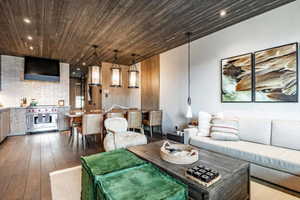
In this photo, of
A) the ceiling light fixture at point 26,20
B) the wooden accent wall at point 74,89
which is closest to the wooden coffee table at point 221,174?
the ceiling light fixture at point 26,20

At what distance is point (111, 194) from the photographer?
1146mm

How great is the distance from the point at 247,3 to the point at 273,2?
0.43 m

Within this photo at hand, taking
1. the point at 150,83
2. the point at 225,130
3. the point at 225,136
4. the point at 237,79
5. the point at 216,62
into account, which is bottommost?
the point at 225,136

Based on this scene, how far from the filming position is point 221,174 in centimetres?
140

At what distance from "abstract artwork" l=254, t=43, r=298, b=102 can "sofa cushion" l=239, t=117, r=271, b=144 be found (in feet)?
1.54

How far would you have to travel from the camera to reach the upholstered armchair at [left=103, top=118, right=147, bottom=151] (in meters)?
2.80

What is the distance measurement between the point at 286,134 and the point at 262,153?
60cm

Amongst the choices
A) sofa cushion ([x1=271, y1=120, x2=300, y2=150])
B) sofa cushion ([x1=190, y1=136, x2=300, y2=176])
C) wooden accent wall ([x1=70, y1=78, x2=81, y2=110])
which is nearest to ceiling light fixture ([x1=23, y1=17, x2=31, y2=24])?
sofa cushion ([x1=190, y1=136, x2=300, y2=176])

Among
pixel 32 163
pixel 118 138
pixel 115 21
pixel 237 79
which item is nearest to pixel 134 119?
pixel 118 138

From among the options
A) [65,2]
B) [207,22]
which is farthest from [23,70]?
[207,22]

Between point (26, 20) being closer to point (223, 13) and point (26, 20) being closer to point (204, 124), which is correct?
point (223, 13)

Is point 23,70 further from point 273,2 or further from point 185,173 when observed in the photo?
point 273,2

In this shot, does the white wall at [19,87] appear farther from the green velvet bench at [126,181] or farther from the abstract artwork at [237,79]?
the abstract artwork at [237,79]

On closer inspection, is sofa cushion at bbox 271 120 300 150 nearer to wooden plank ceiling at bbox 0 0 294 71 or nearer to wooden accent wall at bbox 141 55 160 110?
wooden plank ceiling at bbox 0 0 294 71
